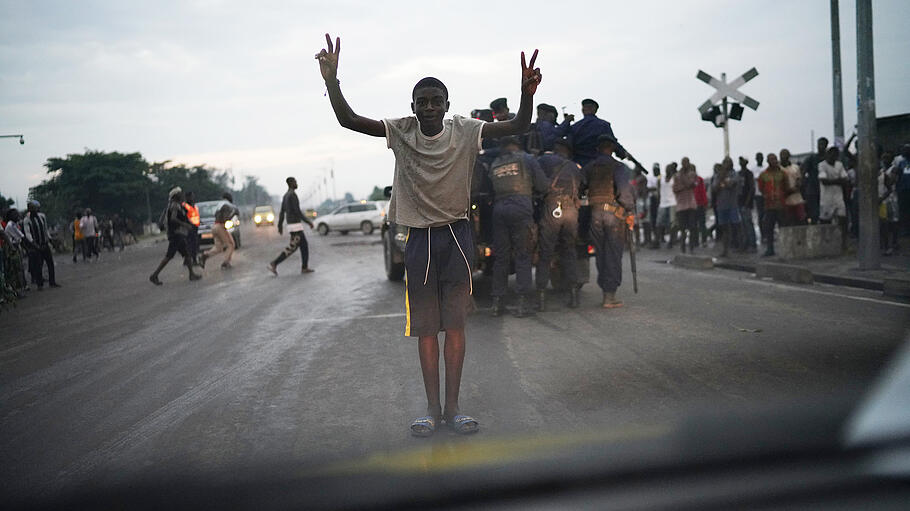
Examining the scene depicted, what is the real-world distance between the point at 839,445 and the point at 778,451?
264 mm

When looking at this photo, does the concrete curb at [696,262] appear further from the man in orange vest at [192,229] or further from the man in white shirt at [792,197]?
the man in orange vest at [192,229]

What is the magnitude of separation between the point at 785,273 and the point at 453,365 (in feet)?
26.5

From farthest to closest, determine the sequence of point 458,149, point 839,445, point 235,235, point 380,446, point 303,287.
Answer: point 235,235
point 303,287
point 458,149
point 380,446
point 839,445

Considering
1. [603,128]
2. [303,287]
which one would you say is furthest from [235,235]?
[603,128]

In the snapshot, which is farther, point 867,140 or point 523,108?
point 867,140

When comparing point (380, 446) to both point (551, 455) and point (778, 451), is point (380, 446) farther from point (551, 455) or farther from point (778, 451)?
point (778, 451)

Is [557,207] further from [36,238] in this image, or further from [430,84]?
[36,238]

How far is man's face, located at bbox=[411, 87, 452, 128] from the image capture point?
12.9 feet

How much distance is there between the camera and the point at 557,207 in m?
8.07

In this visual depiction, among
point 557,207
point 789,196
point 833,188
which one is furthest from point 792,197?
point 557,207

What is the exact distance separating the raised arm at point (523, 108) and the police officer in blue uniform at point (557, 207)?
393 centimetres

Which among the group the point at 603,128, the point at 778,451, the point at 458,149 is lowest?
the point at 778,451

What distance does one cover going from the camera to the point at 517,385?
4891mm

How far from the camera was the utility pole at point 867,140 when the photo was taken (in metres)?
10.1
